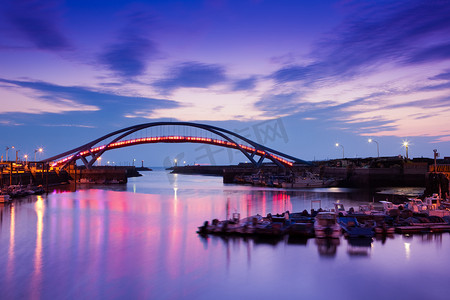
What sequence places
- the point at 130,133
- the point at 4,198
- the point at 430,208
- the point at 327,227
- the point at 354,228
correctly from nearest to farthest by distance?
the point at 354,228 < the point at 327,227 < the point at 430,208 < the point at 4,198 < the point at 130,133

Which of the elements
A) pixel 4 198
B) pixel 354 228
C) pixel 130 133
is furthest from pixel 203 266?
pixel 130 133

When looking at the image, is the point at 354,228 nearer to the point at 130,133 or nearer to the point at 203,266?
the point at 203,266

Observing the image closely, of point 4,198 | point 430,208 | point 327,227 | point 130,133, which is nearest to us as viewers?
point 327,227

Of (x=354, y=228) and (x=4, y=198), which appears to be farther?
(x=4, y=198)

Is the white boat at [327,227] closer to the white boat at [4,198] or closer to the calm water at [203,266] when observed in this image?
the calm water at [203,266]

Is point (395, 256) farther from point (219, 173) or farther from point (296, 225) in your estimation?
point (219, 173)

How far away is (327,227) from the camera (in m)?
22.9

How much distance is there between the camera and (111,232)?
26.9 meters

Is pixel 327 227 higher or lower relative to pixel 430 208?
lower

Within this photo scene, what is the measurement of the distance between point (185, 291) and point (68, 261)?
22.8 ft

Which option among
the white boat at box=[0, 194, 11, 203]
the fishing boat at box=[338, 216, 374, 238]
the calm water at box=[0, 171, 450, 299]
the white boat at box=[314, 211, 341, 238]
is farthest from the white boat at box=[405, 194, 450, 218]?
the white boat at box=[0, 194, 11, 203]

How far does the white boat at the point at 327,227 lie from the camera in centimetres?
2277

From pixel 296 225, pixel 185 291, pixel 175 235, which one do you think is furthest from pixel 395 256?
pixel 175 235

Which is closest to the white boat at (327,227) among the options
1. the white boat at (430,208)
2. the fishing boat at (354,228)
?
the fishing boat at (354,228)
